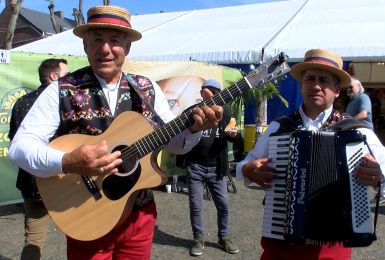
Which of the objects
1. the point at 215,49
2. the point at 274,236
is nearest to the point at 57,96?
the point at 274,236

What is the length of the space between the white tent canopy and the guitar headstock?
679 cm

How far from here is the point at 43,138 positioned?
2113mm

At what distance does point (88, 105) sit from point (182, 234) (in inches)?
118

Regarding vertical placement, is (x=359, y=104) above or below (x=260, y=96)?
below

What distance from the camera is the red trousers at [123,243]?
216cm

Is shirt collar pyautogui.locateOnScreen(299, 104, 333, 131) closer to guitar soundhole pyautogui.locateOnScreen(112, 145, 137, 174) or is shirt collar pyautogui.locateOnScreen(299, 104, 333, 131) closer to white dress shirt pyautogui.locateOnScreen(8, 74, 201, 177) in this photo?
white dress shirt pyautogui.locateOnScreen(8, 74, 201, 177)

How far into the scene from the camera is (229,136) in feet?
15.0

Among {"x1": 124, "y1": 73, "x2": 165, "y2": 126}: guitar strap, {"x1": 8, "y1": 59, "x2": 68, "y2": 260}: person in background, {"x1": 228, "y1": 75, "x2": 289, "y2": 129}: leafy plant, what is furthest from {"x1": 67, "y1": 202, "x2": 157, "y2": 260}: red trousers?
{"x1": 228, "y1": 75, "x2": 289, "y2": 129}: leafy plant

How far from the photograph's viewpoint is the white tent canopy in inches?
361

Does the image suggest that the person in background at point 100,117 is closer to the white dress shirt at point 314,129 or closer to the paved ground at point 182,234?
the white dress shirt at point 314,129

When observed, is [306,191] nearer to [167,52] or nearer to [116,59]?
[116,59]

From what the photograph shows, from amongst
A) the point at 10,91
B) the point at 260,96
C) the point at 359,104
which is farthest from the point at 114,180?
the point at 260,96

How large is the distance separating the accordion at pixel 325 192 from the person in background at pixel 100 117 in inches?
19.4

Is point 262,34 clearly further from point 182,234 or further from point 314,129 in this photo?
point 314,129
